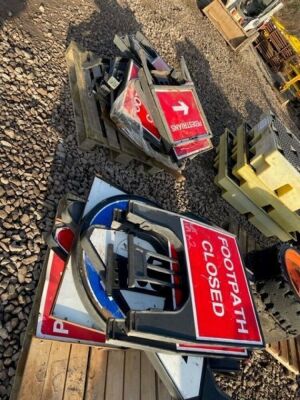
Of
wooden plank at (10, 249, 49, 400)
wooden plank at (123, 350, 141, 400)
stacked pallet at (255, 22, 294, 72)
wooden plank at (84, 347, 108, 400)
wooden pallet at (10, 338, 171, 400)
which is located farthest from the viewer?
stacked pallet at (255, 22, 294, 72)

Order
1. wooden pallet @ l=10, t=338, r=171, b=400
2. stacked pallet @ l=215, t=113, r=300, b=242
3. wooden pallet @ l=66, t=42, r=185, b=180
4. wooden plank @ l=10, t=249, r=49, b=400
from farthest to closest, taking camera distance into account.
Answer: stacked pallet @ l=215, t=113, r=300, b=242 < wooden pallet @ l=66, t=42, r=185, b=180 < wooden pallet @ l=10, t=338, r=171, b=400 < wooden plank @ l=10, t=249, r=49, b=400

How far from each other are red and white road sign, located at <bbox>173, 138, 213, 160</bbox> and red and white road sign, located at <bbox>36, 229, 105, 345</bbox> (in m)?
2.30

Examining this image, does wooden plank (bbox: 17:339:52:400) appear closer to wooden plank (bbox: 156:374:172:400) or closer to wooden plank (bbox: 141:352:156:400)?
wooden plank (bbox: 141:352:156:400)

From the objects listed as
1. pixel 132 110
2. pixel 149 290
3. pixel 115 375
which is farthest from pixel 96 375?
pixel 132 110

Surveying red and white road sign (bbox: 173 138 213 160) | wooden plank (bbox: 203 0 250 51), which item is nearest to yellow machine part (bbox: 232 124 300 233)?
red and white road sign (bbox: 173 138 213 160)

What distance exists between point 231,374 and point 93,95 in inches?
152

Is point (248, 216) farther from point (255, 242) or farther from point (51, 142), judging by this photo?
point (51, 142)

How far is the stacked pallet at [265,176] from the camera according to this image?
525 cm

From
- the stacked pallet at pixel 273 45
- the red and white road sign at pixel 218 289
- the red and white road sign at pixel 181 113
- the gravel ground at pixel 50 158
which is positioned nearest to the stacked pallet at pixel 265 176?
the gravel ground at pixel 50 158

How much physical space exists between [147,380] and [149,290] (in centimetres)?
108

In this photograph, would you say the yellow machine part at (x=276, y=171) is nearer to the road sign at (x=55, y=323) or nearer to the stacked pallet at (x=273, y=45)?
the road sign at (x=55, y=323)

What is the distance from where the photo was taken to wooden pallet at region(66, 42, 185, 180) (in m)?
4.57

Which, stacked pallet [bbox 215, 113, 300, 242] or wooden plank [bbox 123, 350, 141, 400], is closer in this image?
wooden plank [bbox 123, 350, 141, 400]

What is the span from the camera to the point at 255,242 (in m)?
6.03
